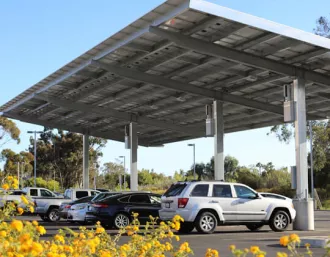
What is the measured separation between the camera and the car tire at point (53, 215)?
31406mm

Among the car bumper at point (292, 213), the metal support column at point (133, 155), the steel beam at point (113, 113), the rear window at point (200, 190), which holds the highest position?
the steel beam at point (113, 113)

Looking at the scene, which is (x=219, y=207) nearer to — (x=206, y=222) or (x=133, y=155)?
(x=206, y=222)

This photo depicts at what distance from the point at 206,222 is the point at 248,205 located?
5.72 ft

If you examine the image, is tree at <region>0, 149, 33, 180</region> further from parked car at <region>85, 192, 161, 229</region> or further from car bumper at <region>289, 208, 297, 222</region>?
car bumper at <region>289, 208, 297, 222</region>

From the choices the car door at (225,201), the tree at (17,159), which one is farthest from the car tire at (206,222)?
the tree at (17,159)

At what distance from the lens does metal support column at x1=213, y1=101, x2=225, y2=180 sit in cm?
2914

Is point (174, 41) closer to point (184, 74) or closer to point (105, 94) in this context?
point (184, 74)

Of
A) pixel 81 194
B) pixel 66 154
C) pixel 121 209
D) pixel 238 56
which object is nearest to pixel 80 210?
pixel 121 209

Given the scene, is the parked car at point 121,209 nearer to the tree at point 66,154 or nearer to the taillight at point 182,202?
the taillight at point 182,202

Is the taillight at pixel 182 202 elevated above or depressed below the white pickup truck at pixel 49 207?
above

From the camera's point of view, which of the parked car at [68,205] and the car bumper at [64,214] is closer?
the parked car at [68,205]

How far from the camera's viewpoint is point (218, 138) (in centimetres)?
2944

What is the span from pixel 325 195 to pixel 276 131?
7.78 metres

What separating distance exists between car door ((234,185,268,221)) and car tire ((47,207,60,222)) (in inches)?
525
